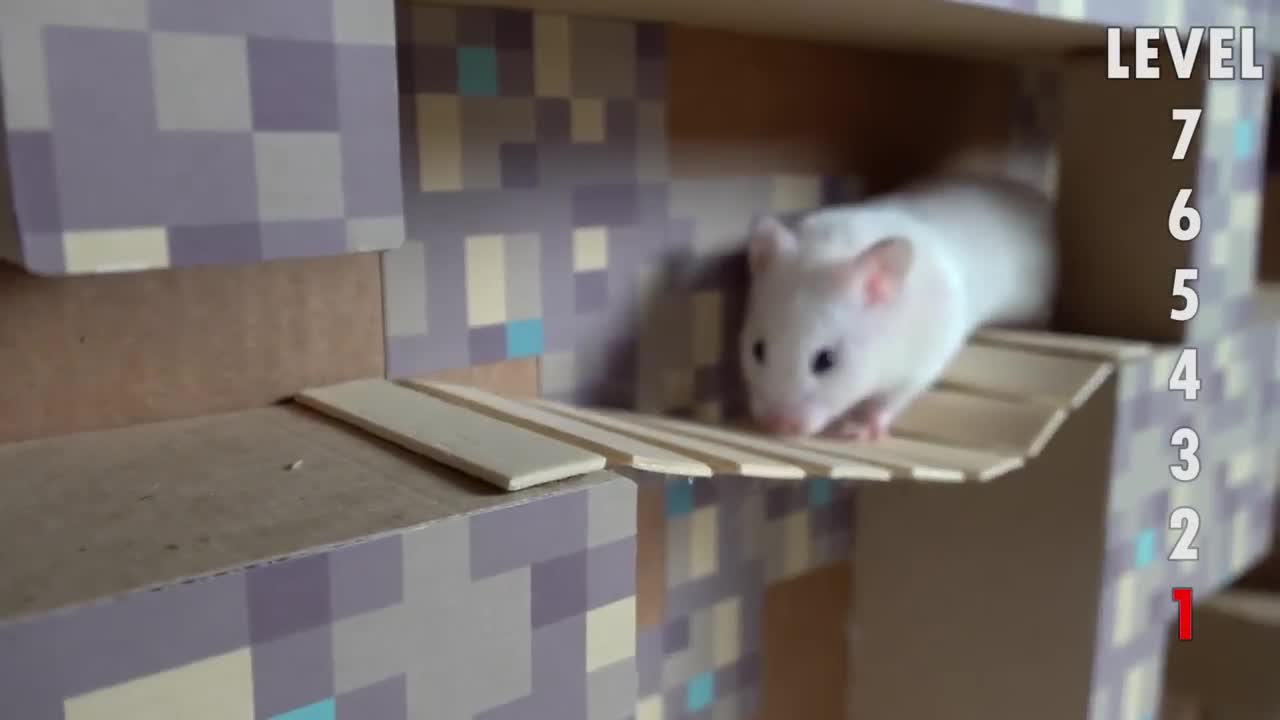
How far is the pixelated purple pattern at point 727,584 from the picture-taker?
0.99 meters

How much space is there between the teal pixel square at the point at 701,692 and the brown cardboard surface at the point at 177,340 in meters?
0.48

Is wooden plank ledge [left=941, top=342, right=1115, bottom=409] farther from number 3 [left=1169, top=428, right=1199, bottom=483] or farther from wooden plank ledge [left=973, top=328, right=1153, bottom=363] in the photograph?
number 3 [left=1169, top=428, right=1199, bottom=483]

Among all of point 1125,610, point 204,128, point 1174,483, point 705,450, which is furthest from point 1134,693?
point 204,128

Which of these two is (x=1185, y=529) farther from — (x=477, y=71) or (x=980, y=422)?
(x=477, y=71)

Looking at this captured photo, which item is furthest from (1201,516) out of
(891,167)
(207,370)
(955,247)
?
(207,370)

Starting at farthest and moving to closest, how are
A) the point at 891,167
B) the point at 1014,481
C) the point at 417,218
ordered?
the point at 891,167
the point at 1014,481
the point at 417,218

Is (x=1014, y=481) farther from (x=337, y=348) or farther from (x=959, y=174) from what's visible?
(x=337, y=348)

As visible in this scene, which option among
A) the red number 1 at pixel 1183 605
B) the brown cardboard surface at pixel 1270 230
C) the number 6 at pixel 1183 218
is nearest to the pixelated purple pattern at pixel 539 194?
the number 6 at pixel 1183 218

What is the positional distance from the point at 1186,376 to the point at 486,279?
0.67 meters

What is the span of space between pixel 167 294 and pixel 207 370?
0.17 ft

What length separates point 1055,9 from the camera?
2.67 feet

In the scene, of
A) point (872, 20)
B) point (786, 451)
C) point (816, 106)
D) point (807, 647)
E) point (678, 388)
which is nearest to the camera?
point (786, 451)

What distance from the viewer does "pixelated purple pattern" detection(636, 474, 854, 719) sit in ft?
3.26

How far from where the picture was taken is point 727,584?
1.05 meters
